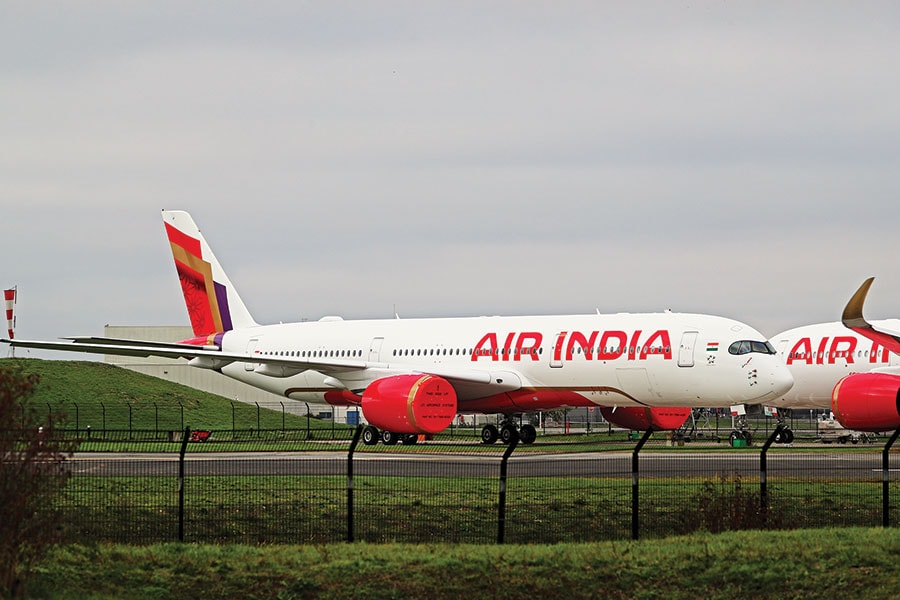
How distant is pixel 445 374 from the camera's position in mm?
39844

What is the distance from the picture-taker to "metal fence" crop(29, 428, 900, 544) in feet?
61.5

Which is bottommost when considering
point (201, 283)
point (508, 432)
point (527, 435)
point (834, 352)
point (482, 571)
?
point (482, 571)

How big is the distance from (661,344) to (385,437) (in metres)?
9.56

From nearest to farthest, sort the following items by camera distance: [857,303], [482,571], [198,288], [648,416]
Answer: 1. [482,571]
2. [857,303]
3. [648,416]
4. [198,288]

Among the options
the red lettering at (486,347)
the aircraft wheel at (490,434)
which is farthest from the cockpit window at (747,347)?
the aircraft wheel at (490,434)

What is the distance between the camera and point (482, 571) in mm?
15398

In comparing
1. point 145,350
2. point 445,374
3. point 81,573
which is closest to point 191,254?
point 145,350

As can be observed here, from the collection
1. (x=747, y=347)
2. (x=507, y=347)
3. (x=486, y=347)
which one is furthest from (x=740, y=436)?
(x=486, y=347)

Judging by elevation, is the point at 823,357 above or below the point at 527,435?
above

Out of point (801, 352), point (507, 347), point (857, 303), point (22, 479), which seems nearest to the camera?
point (22, 479)

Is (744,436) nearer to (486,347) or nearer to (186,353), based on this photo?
(486,347)

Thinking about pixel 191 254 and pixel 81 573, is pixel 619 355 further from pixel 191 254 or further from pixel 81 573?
pixel 81 573

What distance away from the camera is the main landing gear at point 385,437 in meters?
41.7

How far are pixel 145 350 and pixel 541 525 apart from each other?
24412 mm
